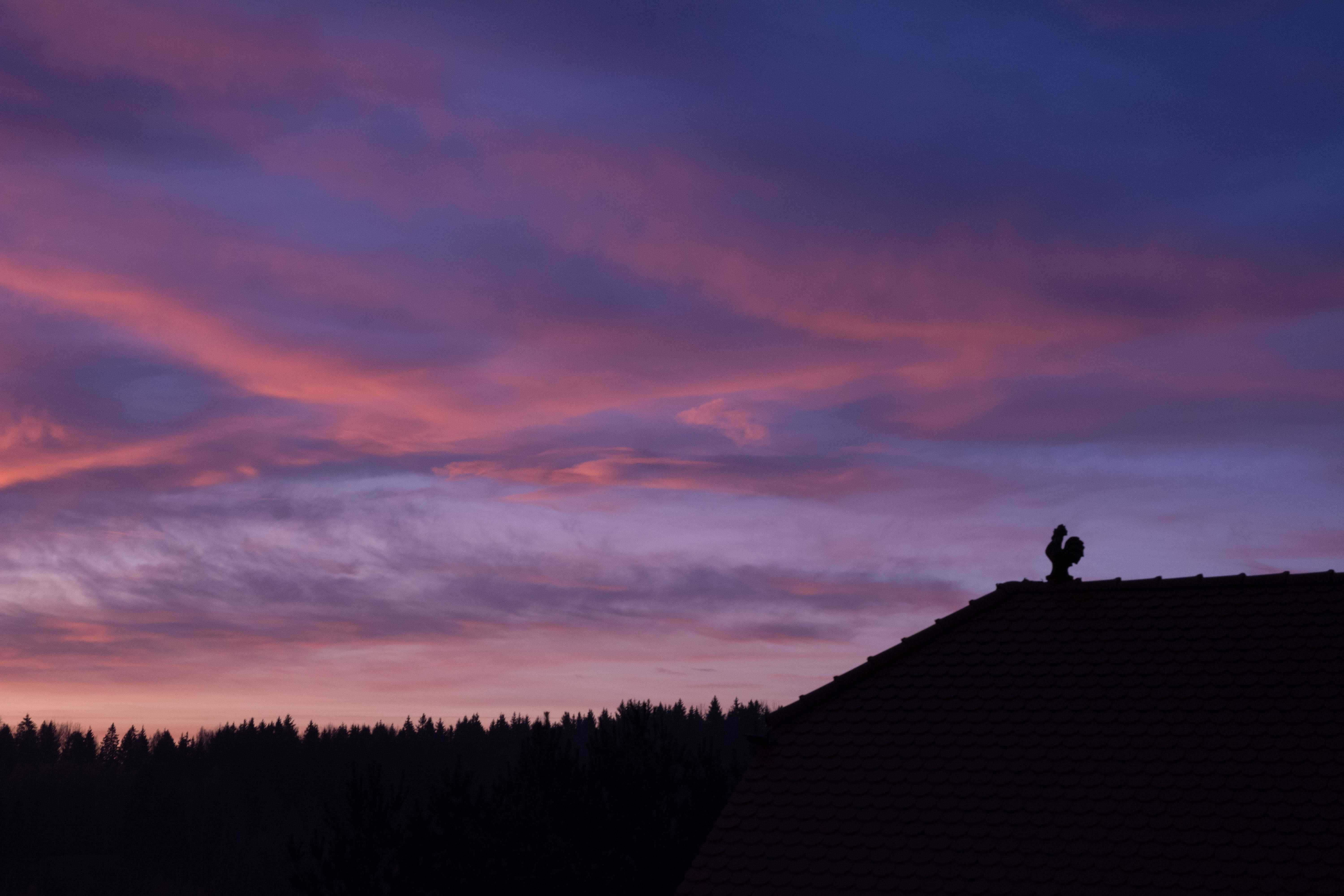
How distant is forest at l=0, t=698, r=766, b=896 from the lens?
39.6 meters

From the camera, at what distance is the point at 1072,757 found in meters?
14.5

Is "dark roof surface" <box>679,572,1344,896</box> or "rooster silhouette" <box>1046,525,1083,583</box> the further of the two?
"rooster silhouette" <box>1046,525,1083,583</box>

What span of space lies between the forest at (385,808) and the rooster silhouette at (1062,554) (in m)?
5.45

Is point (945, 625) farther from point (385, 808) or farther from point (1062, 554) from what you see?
point (385, 808)

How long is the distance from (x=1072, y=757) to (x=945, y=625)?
338 cm

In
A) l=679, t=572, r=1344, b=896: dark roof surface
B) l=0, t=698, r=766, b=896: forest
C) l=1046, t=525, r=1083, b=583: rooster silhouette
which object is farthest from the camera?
l=0, t=698, r=766, b=896: forest

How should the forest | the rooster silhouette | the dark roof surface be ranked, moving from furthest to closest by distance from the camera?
the forest → the rooster silhouette → the dark roof surface

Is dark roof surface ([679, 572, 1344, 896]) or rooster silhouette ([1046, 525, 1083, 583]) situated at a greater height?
rooster silhouette ([1046, 525, 1083, 583])

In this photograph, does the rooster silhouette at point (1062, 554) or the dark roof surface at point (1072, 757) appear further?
the rooster silhouette at point (1062, 554)

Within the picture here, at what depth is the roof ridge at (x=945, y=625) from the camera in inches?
665

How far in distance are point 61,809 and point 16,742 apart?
54.8 meters

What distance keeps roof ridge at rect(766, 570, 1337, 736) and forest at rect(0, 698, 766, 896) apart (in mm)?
2226

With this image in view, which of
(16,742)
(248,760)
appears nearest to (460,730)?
(248,760)

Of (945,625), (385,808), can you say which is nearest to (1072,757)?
(945,625)
